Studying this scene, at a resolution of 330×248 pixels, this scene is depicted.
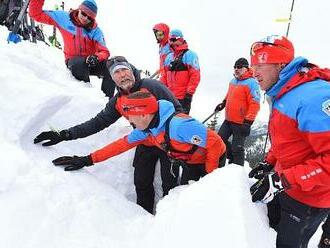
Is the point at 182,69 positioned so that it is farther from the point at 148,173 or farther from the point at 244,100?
the point at 148,173

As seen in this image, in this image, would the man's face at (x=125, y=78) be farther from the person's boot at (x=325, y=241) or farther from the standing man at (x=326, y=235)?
the person's boot at (x=325, y=241)

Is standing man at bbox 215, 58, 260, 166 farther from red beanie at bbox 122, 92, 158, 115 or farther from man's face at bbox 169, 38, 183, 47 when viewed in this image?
red beanie at bbox 122, 92, 158, 115

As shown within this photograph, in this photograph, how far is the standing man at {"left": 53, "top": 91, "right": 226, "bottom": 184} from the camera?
174 inches

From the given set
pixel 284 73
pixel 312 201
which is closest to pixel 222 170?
pixel 312 201

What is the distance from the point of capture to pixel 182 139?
4.54 m

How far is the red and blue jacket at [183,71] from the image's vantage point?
7.91 metres

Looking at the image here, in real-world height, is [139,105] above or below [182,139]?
A: above

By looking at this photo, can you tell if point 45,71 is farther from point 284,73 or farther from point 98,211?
point 284,73

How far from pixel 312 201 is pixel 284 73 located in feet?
3.40

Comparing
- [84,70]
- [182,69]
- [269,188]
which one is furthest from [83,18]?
[269,188]

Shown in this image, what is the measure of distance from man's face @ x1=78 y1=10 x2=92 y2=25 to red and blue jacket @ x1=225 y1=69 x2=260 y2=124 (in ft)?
8.80

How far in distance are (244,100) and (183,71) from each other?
127cm

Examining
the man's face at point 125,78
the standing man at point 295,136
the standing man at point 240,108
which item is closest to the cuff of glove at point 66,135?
the man's face at point 125,78

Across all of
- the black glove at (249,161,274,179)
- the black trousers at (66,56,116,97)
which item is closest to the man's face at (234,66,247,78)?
the black trousers at (66,56,116,97)
